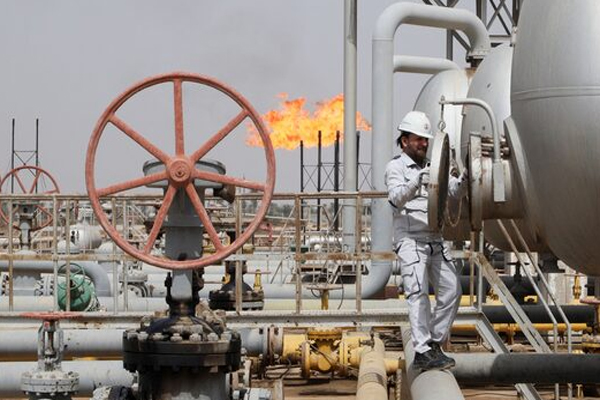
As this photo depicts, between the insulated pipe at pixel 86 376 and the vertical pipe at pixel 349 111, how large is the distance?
12.3 m

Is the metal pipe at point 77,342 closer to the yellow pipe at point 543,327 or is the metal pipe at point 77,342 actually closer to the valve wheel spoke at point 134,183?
the valve wheel spoke at point 134,183

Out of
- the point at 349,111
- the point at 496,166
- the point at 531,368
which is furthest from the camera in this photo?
the point at 349,111

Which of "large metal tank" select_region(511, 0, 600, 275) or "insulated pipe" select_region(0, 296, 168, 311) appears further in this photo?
"insulated pipe" select_region(0, 296, 168, 311)

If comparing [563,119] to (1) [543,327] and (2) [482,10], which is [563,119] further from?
(2) [482,10]

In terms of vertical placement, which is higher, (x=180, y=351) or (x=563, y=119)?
(x=563, y=119)

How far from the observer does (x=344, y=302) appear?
57.6ft

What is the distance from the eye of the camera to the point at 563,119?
26.0ft

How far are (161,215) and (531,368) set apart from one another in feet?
9.75

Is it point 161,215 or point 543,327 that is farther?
point 543,327

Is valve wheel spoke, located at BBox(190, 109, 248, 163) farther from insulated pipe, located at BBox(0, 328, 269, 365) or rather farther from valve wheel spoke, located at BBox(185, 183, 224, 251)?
insulated pipe, located at BBox(0, 328, 269, 365)

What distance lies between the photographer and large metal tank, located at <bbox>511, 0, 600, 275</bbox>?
25.7ft

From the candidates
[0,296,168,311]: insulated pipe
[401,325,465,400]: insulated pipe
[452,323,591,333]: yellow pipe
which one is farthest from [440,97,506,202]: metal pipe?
[452,323,591,333]: yellow pipe

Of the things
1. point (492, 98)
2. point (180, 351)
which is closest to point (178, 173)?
point (180, 351)

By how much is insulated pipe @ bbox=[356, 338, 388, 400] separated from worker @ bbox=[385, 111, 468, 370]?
64.1 inches
